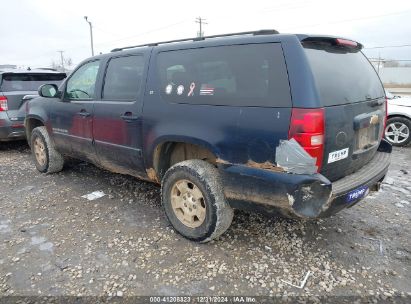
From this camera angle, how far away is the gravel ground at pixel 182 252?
2.69 m

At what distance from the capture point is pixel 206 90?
3.02 meters

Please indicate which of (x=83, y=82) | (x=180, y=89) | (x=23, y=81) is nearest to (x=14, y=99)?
(x=23, y=81)

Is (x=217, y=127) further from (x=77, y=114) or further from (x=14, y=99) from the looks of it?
(x=14, y=99)

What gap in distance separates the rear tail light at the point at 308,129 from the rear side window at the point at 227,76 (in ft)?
0.47

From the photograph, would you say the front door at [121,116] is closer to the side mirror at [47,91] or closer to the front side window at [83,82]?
the front side window at [83,82]

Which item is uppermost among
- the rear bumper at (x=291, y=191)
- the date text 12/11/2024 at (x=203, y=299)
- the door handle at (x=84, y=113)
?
the door handle at (x=84, y=113)

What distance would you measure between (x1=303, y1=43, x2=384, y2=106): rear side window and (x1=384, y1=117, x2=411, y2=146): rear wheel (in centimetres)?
464

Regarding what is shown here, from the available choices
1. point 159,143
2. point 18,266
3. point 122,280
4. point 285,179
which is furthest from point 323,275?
point 18,266

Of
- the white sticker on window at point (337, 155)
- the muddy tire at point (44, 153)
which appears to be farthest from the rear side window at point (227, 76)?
the muddy tire at point (44, 153)

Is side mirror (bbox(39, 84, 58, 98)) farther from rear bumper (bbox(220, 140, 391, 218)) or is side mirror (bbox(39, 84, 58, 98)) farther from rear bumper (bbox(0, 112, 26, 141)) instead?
rear bumper (bbox(220, 140, 391, 218))

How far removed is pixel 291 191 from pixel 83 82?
126 inches

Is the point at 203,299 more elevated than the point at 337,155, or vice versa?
the point at 337,155

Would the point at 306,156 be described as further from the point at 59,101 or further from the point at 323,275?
the point at 59,101

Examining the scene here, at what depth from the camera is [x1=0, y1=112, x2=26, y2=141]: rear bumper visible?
6625mm
